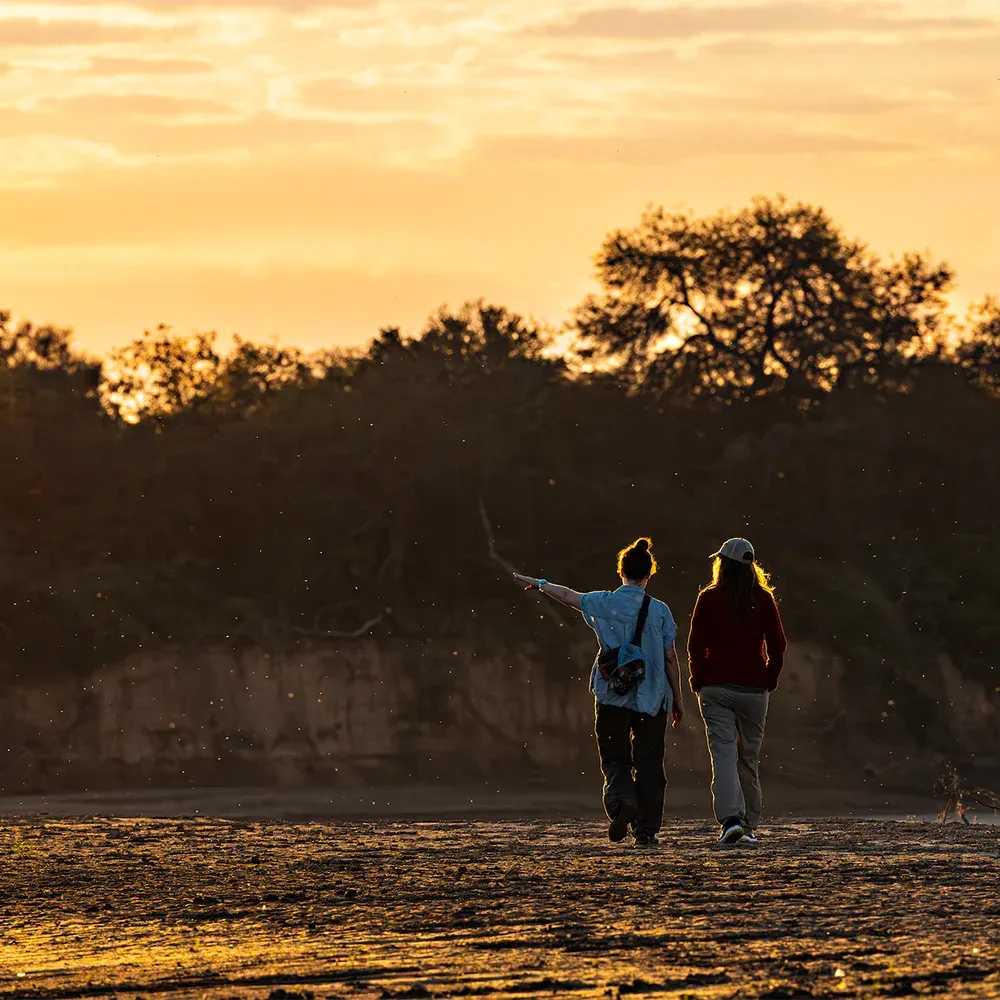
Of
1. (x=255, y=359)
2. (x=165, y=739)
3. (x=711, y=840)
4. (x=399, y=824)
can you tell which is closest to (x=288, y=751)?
(x=165, y=739)

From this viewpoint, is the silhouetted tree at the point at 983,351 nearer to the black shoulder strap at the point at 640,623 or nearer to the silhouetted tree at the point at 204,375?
the silhouetted tree at the point at 204,375

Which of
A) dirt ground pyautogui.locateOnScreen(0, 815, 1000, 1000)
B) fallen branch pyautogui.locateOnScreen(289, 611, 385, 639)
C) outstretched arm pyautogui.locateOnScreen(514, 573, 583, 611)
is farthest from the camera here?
fallen branch pyautogui.locateOnScreen(289, 611, 385, 639)

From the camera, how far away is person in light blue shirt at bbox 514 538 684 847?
13727mm

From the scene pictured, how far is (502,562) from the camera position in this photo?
37.6 meters

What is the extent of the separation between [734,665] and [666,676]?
423 millimetres

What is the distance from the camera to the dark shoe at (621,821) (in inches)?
539

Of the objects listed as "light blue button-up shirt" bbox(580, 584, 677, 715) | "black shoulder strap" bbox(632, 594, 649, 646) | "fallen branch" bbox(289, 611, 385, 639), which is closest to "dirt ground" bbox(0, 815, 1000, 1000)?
"light blue button-up shirt" bbox(580, 584, 677, 715)

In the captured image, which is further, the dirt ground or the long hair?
the long hair

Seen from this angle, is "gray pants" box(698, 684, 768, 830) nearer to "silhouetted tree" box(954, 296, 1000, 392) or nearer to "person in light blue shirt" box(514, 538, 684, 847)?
"person in light blue shirt" box(514, 538, 684, 847)

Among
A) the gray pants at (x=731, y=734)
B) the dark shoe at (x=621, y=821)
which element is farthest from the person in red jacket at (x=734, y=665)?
the dark shoe at (x=621, y=821)

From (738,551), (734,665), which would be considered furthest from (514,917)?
(738,551)

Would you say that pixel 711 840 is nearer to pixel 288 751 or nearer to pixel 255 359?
pixel 288 751

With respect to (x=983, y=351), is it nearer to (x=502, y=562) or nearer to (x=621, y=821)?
(x=502, y=562)

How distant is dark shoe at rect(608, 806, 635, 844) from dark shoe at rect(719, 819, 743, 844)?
1.75ft
